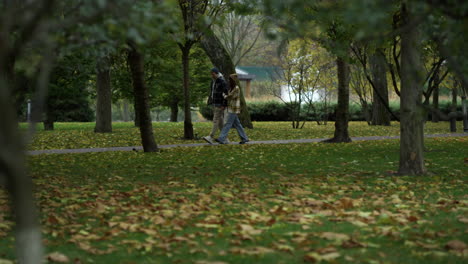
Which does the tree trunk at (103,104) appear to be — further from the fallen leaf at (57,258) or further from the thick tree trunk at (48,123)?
the fallen leaf at (57,258)

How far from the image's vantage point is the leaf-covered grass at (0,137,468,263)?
4766 mm

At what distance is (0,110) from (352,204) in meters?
4.95

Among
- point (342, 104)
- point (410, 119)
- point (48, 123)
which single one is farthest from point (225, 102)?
point (48, 123)

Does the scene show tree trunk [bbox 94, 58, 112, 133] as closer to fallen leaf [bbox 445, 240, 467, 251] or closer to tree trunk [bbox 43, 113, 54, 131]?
tree trunk [bbox 43, 113, 54, 131]

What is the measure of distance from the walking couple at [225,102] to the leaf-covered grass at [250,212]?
4.80 meters

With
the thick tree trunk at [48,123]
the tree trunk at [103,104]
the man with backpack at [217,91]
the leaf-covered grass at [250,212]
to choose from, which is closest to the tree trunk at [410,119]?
the leaf-covered grass at [250,212]

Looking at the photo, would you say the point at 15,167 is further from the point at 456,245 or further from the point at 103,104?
the point at 103,104

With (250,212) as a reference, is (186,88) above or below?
above

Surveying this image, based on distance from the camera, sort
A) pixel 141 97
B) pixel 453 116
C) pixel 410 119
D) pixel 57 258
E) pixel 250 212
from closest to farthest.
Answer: pixel 57 258 → pixel 453 116 → pixel 250 212 → pixel 410 119 → pixel 141 97

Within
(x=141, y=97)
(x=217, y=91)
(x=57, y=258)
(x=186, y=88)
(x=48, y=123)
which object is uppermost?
(x=186, y=88)

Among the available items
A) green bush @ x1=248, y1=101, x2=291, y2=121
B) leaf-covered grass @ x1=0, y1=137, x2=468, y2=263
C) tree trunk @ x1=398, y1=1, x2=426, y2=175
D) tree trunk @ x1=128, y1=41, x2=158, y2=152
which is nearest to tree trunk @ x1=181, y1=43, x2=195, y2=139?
tree trunk @ x1=128, y1=41, x2=158, y2=152

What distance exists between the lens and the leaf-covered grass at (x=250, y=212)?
15.6 feet

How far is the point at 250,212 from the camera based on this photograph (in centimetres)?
638

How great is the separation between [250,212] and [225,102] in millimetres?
11082
